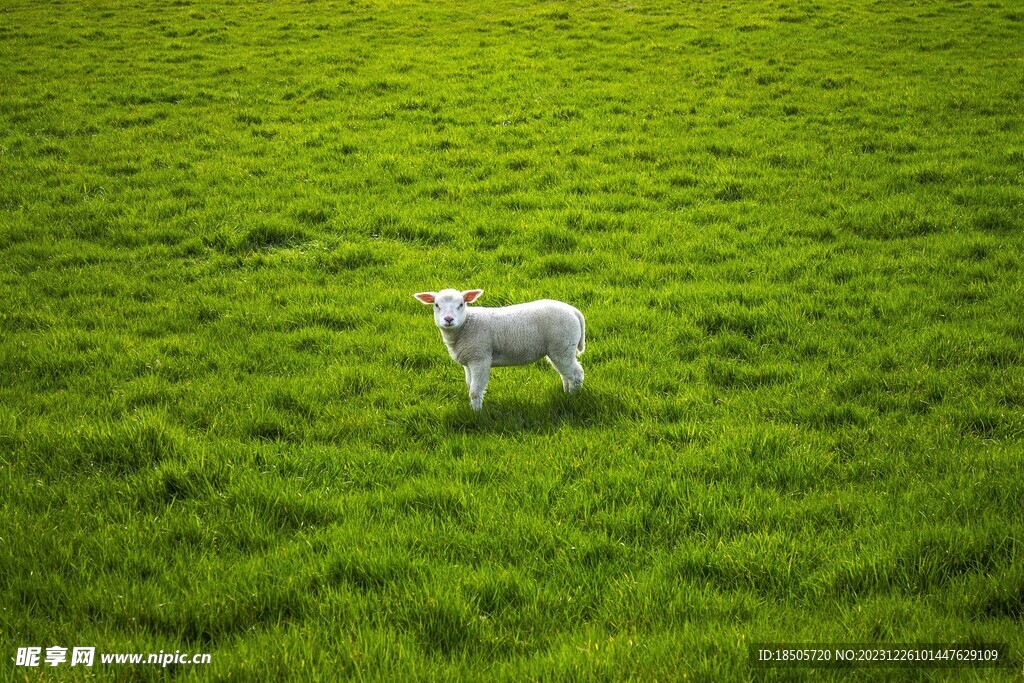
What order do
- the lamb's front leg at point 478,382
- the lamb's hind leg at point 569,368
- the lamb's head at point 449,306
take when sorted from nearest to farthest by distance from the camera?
the lamb's head at point 449,306 → the lamb's front leg at point 478,382 → the lamb's hind leg at point 569,368

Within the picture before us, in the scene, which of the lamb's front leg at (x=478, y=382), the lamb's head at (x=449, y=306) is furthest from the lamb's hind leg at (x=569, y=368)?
the lamb's head at (x=449, y=306)

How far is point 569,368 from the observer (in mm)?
6793

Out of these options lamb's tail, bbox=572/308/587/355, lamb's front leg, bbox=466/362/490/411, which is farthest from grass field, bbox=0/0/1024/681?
lamb's tail, bbox=572/308/587/355

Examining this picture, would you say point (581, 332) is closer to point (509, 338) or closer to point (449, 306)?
point (509, 338)

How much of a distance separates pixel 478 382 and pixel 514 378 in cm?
92

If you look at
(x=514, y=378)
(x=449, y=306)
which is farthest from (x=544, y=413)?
(x=449, y=306)

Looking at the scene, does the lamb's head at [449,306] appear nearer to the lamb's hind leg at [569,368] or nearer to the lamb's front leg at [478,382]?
Result: the lamb's front leg at [478,382]

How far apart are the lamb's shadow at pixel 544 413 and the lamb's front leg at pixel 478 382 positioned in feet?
0.29

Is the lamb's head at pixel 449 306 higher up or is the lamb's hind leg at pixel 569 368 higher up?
the lamb's head at pixel 449 306

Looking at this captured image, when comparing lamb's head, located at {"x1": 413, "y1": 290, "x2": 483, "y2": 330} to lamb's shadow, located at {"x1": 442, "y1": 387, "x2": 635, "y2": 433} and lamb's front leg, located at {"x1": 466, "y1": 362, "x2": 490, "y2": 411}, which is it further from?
lamb's shadow, located at {"x1": 442, "y1": 387, "x2": 635, "y2": 433}

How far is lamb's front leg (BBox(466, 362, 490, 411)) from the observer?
6.62m

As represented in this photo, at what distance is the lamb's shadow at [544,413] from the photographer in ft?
21.2

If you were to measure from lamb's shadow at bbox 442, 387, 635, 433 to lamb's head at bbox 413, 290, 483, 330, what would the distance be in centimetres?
80

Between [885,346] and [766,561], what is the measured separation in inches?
159
